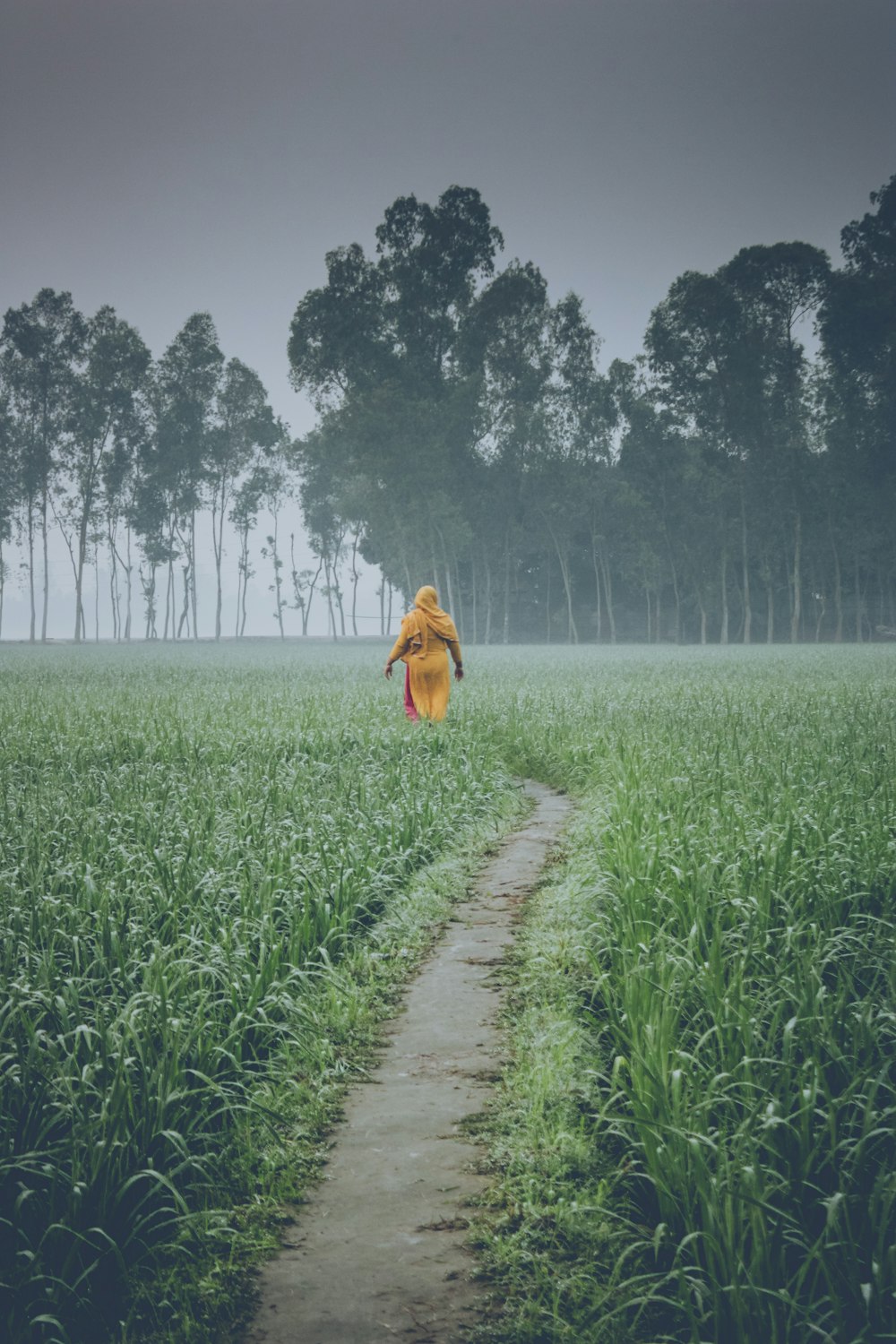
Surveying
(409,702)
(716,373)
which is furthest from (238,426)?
(409,702)

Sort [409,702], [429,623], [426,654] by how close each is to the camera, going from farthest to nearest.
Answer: [409,702] < [426,654] < [429,623]

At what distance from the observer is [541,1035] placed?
4.27m

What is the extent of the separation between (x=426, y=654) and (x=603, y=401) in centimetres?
5106

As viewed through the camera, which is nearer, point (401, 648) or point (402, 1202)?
point (402, 1202)

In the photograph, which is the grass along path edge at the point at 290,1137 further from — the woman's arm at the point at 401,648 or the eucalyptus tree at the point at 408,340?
the eucalyptus tree at the point at 408,340

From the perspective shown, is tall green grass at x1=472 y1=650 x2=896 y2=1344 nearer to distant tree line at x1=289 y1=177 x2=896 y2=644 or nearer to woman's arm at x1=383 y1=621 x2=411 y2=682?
woman's arm at x1=383 y1=621 x2=411 y2=682

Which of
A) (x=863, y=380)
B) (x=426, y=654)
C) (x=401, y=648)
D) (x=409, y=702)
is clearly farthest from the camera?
(x=863, y=380)

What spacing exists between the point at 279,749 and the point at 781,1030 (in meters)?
8.37

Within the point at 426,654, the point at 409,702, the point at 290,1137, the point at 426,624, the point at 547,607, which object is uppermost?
the point at 547,607

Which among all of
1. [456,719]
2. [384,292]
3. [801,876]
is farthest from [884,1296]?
[384,292]

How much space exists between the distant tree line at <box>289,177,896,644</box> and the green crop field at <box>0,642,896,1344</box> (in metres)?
47.0

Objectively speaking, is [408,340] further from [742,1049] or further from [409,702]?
[742,1049]

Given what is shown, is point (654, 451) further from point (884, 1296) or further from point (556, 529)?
point (884, 1296)

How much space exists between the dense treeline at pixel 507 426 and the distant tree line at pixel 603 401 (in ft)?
0.43
